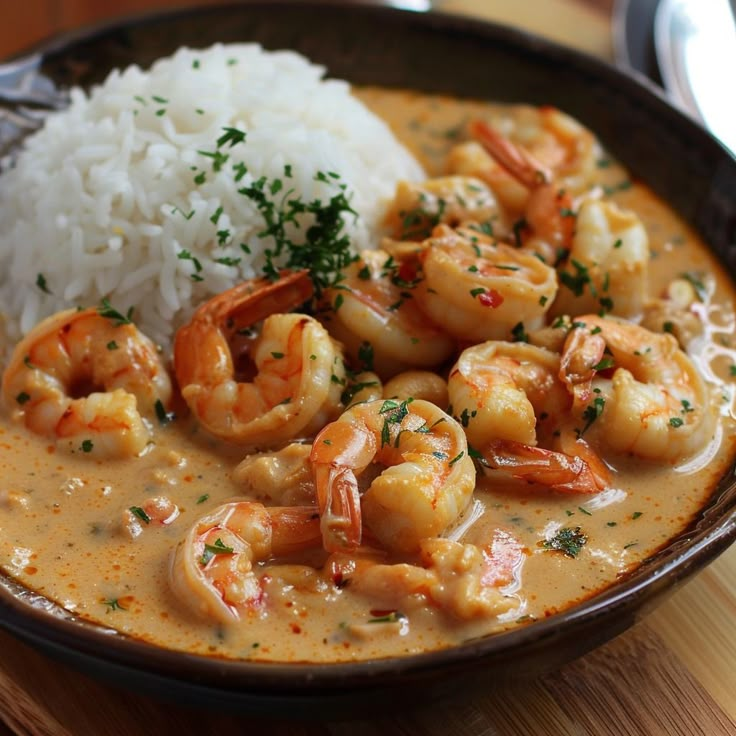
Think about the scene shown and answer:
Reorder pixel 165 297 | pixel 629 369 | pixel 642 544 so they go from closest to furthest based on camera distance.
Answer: pixel 642 544
pixel 629 369
pixel 165 297

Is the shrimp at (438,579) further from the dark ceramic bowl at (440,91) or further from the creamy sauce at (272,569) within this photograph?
the dark ceramic bowl at (440,91)

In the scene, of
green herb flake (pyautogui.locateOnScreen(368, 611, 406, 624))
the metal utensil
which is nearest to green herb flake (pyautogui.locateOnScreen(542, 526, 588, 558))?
green herb flake (pyautogui.locateOnScreen(368, 611, 406, 624))

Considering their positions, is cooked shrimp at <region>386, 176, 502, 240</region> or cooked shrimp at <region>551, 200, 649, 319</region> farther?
cooked shrimp at <region>386, 176, 502, 240</region>

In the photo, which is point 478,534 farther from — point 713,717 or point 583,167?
point 583,167

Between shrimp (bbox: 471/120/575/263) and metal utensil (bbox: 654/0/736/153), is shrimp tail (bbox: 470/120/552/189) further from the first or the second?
metal utensil (bbox: 654/0/736/153)

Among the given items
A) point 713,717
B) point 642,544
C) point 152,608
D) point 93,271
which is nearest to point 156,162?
point 93,271

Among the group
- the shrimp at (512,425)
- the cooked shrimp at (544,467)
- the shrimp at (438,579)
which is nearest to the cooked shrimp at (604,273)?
the shrimp at (512,425)
